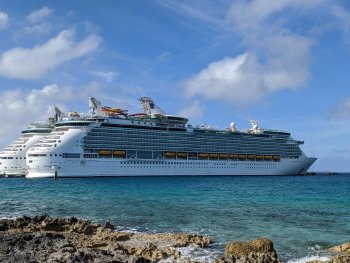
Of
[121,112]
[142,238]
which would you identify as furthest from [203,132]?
[142,238]

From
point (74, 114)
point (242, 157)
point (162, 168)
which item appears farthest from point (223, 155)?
point (74, 114)

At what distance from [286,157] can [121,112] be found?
3879 centimetres

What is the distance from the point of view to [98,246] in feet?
46.1

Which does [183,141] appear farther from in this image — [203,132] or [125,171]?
[125,171]

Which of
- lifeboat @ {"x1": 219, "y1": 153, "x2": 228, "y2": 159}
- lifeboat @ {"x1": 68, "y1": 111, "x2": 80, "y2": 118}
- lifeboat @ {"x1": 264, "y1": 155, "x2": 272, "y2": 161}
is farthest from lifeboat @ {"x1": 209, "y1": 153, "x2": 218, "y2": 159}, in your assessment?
lifeboat @ {"x1": 68, "y1": 111, "x2": 80, "y2": 118}

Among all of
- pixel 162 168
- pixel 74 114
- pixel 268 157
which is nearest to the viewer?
pixel 162 168

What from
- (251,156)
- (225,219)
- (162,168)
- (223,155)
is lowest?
(225,219)

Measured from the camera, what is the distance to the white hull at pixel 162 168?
70500 millimetres

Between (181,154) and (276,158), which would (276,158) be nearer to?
(276,158)

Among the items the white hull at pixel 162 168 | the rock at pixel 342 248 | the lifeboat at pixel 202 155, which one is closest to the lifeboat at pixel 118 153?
the white hull at pixel 162 168

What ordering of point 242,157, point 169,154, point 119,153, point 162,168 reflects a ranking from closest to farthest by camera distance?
point 119,153 → point 162,168 → point 169,154 → point 242,157

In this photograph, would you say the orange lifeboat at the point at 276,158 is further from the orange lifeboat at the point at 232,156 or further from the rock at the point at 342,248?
the rock at the point at 342,248

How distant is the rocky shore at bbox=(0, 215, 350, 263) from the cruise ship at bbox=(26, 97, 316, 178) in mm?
54071

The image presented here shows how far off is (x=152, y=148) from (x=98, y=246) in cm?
6653
